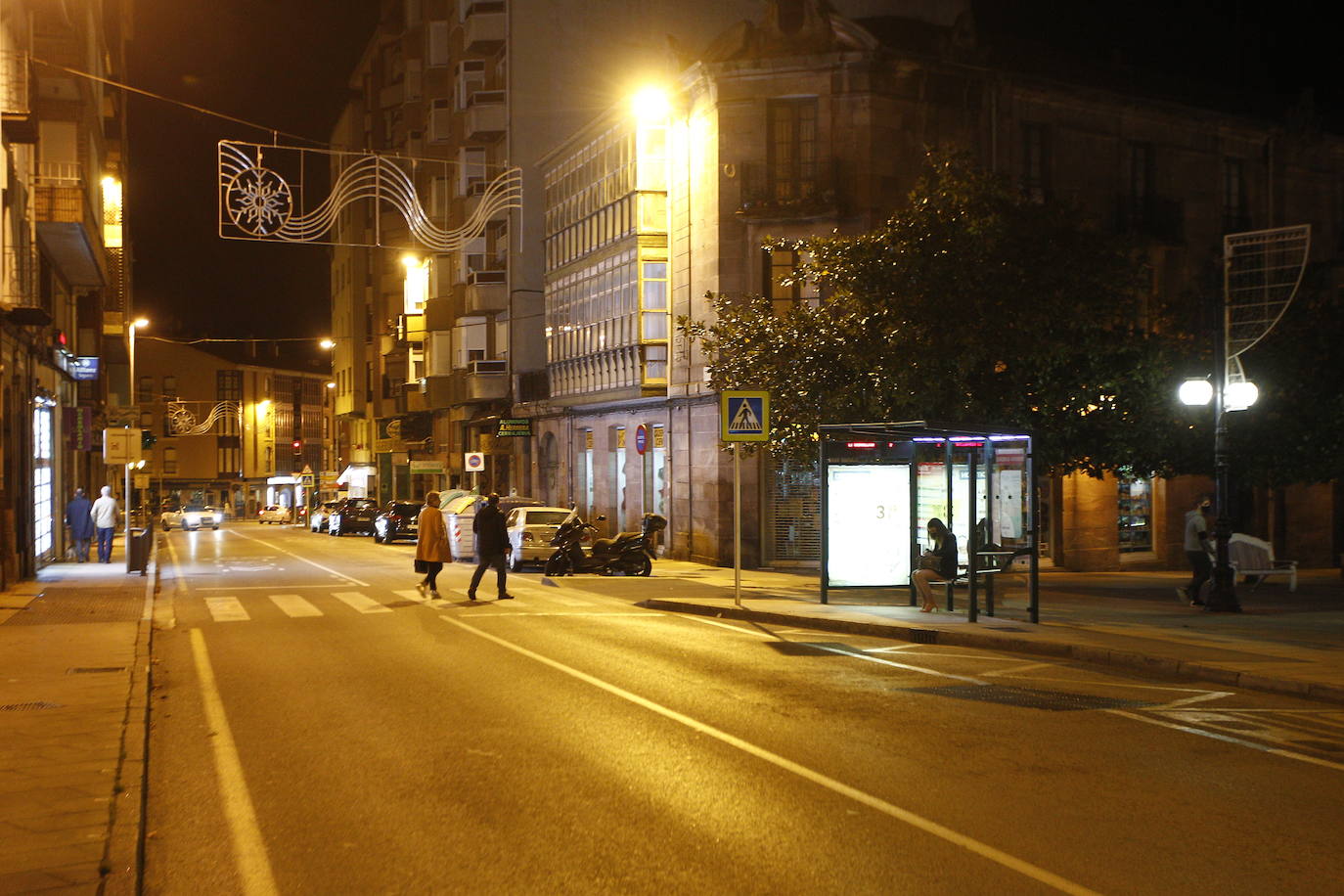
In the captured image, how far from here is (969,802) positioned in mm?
7641

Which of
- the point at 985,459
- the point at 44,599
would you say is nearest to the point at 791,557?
the point at 985,459

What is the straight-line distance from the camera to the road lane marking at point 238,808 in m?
6.22

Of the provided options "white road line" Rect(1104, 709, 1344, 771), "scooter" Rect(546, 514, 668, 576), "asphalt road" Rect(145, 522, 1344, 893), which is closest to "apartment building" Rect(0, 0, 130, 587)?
"scooter" Rect(546, 514, 668, 576)


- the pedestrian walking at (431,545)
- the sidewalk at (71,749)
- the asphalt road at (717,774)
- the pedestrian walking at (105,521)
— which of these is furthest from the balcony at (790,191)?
the sidewalk at (71,749)

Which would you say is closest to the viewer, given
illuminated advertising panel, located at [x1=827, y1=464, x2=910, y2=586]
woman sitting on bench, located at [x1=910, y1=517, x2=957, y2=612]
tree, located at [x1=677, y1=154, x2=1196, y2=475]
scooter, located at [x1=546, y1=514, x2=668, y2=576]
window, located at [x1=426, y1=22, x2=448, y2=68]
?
A: woman sitting on bench, located at [x1=910, y1=517, x2=957, y2=612]

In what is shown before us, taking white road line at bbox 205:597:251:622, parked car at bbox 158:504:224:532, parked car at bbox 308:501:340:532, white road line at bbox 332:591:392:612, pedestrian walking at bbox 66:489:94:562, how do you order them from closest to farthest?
white road line at bbox 205:597:251:622
white road line at bbox 332:591:392:612
pedestrian walking at bbox 66:489:94:562
parked car at bbox 308:501:340:532
parked car at bbox 158:504:224:532

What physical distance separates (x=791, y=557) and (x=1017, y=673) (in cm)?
1723

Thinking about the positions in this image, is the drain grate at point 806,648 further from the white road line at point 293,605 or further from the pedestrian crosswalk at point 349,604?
the white road line at point 293,605

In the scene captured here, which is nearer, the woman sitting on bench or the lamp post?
the woman sitting on bench

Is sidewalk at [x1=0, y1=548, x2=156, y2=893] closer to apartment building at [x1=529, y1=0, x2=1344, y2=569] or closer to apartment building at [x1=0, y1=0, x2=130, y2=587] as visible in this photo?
apartment building at [x1=0, y1=0, x2=130, y2=587]

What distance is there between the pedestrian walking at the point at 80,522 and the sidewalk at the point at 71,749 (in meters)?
14.0

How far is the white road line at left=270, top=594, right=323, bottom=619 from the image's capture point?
64.2ft

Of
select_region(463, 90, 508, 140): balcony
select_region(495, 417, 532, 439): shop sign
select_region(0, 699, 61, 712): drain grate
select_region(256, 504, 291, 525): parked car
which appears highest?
select_region(463, 90, 508, 140): balcony

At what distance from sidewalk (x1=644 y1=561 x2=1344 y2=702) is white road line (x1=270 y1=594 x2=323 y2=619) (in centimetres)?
524
